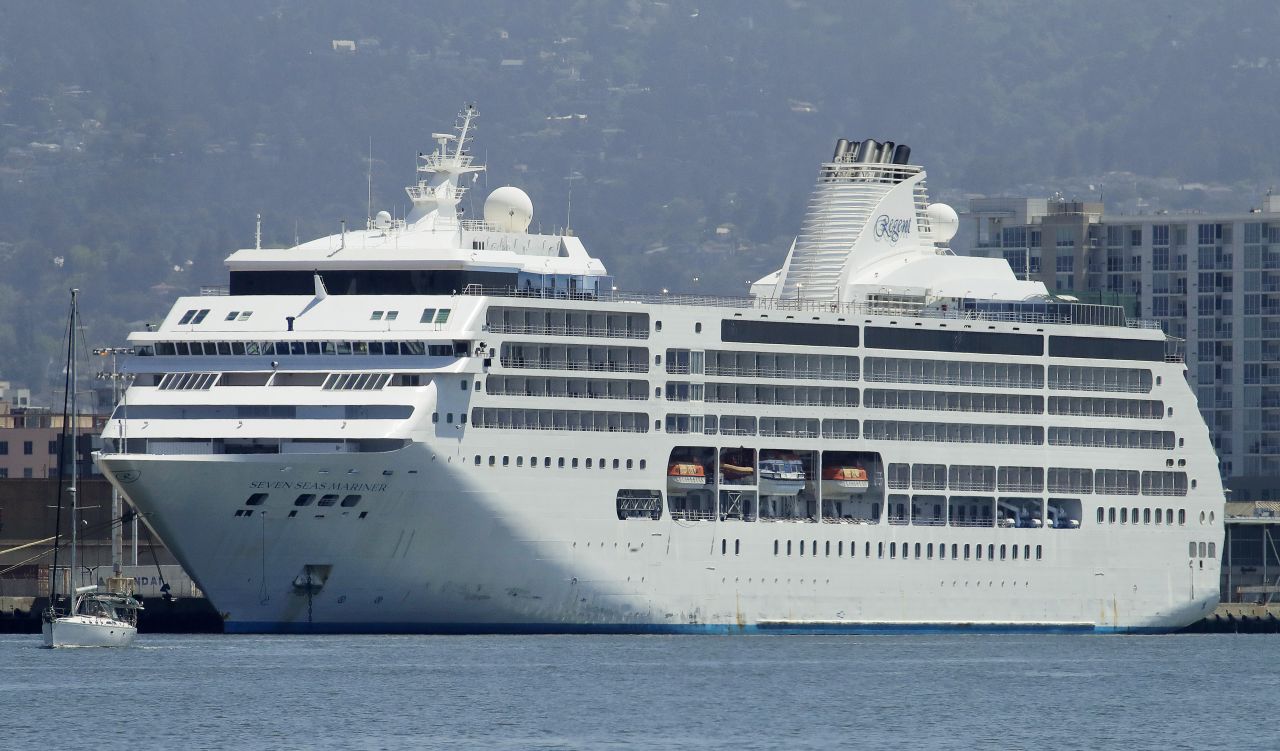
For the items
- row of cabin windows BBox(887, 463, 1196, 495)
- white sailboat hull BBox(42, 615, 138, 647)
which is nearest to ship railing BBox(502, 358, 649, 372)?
row of cabin windows BBox(887, 463, 1196, 495)

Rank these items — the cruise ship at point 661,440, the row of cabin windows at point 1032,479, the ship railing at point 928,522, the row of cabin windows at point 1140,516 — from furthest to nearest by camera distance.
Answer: the row of cabin windows at point 1140,516, the row of cabin windows at point 1032,479, the ship railing at point 928,522, the cruise ship at point 661,440

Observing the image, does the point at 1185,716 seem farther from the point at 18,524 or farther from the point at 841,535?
the point at 18,524

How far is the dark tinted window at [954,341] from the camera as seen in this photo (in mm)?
78750

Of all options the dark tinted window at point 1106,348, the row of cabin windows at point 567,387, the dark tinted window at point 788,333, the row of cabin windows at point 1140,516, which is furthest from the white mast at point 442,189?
the row of cabin windows at point 1140,516

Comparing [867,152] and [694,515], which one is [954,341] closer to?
[867,152]

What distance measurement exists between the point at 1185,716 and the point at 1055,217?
238 feet

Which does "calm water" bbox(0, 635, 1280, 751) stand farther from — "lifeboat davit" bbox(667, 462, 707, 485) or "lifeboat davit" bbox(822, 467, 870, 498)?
"lifeboat davit" bbox(667, 462, 707, 485)

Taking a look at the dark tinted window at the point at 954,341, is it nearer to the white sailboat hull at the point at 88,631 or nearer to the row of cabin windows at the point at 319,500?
the row of cabin windows at the point at 319,500

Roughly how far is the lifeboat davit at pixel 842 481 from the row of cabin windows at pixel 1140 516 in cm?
908

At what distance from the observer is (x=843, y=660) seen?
7081cm

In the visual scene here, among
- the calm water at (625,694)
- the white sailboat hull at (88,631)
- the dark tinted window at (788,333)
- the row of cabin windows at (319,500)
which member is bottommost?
the calm water at (625,694)

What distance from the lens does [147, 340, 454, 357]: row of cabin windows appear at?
6981 cm

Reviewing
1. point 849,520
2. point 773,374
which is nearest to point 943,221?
point 773,374

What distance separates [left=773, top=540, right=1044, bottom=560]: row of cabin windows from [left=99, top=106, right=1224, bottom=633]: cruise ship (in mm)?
91
